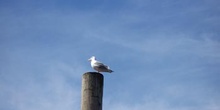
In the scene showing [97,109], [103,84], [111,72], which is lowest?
[97,109]

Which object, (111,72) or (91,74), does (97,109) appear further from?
(111,72)

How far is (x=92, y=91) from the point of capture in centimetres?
783

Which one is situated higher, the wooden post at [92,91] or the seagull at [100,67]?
the seagull at [100,67]

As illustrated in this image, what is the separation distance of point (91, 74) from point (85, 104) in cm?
64

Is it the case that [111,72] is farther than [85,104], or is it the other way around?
[111,72]

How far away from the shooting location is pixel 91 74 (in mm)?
7988

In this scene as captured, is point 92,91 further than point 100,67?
No

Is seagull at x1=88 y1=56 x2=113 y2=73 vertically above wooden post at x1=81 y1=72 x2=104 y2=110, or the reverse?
seagull at x1=88 y1=56 x2=113 y2=73

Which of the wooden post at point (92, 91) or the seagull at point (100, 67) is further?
the seagull at point (100, 67)

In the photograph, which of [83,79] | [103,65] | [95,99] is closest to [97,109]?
[95,99]

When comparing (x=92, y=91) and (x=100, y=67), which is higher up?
(x=100, y=67)

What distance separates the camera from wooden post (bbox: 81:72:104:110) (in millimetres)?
7719

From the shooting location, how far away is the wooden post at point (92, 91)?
7719 mm

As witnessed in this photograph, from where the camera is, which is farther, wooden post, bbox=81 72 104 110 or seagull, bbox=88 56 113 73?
seagull, bbox=88 56 113 73
